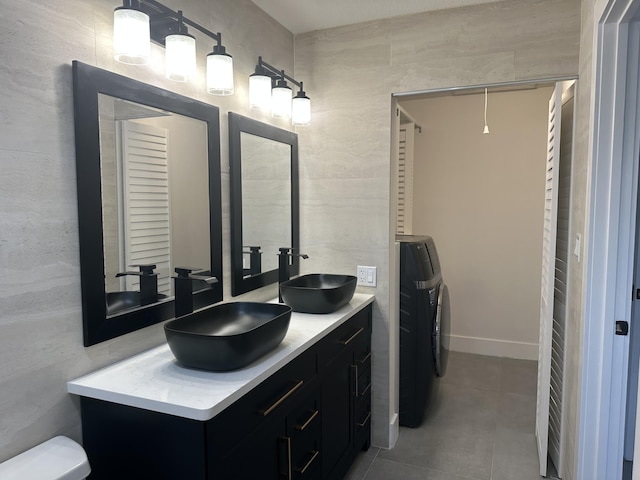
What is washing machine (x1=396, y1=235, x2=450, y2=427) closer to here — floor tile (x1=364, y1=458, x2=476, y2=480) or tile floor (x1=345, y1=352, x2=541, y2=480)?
tile floor (x1=345, y1=352, x2=541, y2=480)

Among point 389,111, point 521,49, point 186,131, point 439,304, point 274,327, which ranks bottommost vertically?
point 439,304

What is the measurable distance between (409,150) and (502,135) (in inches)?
34.5

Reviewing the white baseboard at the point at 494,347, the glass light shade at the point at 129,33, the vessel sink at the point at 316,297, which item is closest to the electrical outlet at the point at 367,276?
the vessel sink at the point at 316,297

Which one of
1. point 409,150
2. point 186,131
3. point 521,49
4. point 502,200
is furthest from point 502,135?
point 186,131

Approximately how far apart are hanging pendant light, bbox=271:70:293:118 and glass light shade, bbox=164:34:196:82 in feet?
2.33

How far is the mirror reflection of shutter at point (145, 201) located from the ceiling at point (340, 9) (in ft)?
3.55

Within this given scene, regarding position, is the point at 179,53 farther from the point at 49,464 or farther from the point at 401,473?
the point at 401,473

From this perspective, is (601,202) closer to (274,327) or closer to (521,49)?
(521,49)

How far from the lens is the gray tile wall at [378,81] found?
2.26 meters

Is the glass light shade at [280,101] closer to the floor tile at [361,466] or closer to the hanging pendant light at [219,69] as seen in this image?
the hanging pendant light at [219,69]

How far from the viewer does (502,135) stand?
399 centimetres

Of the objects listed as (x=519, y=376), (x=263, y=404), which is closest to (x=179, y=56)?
(x=263, y=404)

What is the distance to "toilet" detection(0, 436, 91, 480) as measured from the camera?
1167 mm

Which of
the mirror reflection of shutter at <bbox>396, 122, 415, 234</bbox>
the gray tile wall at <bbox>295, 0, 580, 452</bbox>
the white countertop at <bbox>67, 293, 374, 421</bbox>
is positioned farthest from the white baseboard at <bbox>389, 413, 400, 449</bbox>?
the mirror reflection of shutter at <bbox>396, 122, 415, 234</bbox>
